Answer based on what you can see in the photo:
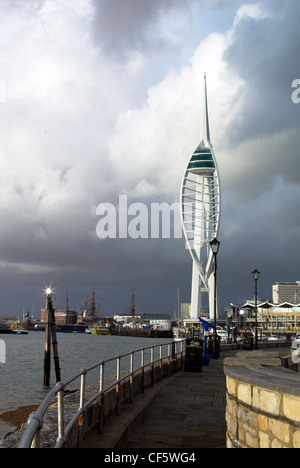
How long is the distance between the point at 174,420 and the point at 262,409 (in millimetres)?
4996

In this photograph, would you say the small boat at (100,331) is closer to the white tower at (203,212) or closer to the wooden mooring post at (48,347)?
the white tower at (203,212)

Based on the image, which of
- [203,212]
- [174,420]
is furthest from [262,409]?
[203,212]

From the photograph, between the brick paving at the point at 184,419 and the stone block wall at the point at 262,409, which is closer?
the stone block wall at the point at 262,409

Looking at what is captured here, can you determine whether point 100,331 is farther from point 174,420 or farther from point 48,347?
point 174,420

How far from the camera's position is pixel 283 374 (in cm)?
623

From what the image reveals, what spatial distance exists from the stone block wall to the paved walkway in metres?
2.00

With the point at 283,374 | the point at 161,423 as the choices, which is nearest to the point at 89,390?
the point at 161,423

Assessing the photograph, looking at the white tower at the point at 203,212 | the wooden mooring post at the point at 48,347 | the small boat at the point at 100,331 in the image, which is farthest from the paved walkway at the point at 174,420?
the small boat at the point at 100,331

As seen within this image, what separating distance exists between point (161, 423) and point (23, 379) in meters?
28.6

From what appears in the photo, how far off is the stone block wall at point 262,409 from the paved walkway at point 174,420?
6.57 feet

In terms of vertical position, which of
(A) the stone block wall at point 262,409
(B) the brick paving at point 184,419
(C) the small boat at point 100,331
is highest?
(A) the stone block wall at point 262,409

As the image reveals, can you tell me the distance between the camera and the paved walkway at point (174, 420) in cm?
829

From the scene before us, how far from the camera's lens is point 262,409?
5.69 metres
